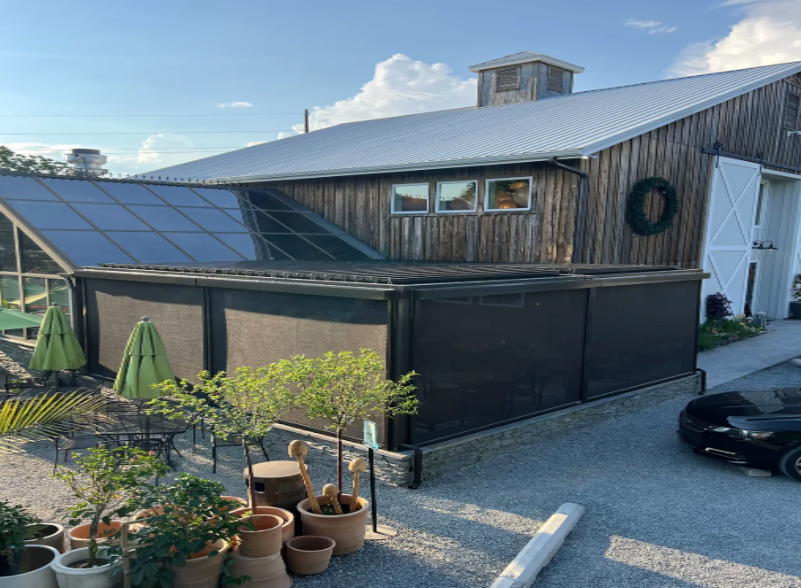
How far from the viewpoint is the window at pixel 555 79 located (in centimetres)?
2048

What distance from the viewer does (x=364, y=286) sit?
734 cm

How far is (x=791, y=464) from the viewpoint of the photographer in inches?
293

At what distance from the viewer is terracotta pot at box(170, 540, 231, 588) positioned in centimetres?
445

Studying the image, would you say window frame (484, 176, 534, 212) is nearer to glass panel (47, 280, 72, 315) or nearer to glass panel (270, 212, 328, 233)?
glass panel (270, 212, 328, 233)

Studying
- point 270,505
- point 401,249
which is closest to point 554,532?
point 270,505

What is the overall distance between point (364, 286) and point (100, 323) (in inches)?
233

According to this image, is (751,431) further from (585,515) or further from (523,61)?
(523,61)

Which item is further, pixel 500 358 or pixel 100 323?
pixel 100 323

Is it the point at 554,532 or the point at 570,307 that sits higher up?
the point at 570,307

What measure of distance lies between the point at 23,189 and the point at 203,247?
12.0ft

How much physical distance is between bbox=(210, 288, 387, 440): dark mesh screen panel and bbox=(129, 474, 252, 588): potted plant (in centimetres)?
290

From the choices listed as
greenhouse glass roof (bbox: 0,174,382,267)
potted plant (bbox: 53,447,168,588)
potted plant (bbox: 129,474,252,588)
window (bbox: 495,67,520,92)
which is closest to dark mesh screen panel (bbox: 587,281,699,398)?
greenhouse glass roof (bbox: 0,174,382,267)

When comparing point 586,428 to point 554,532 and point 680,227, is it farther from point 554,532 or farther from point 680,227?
point 680,227

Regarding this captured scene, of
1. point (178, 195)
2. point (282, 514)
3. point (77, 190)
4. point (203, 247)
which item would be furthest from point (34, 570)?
point (178, 195)
